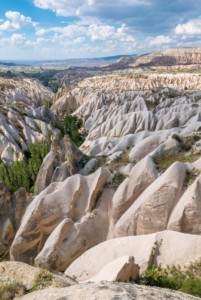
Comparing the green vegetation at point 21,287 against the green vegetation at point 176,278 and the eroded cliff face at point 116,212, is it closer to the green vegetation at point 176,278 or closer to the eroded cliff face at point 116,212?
the eroded cliff face at point 116,212

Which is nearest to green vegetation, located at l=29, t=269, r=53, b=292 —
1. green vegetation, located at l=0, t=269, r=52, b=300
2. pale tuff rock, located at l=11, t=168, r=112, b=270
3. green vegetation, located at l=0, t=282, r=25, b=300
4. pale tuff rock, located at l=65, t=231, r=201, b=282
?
green vegetation, located at l=0, t=269, r=52, b=300

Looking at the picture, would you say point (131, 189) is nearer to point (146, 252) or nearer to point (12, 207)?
point (146, 252)

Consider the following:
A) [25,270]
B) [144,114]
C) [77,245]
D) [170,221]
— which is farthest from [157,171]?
[144,114]

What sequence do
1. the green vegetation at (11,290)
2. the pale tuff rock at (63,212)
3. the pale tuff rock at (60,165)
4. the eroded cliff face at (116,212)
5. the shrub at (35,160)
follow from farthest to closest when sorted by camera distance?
1. the shrub at (35,160)
2. the pale tuff rock at (60,165)
3. the pale tuff rock at (63,212)
4. the eroded cliff face at (116,212)
5. the green vegetation at (11,290)

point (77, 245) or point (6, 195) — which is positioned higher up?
point (6, 195)

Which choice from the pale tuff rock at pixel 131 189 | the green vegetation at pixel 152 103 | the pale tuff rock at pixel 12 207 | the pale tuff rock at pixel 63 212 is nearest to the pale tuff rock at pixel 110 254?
the pale tuff rock at pixel 63 212

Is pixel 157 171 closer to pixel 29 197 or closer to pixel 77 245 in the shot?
pixel 77 245
